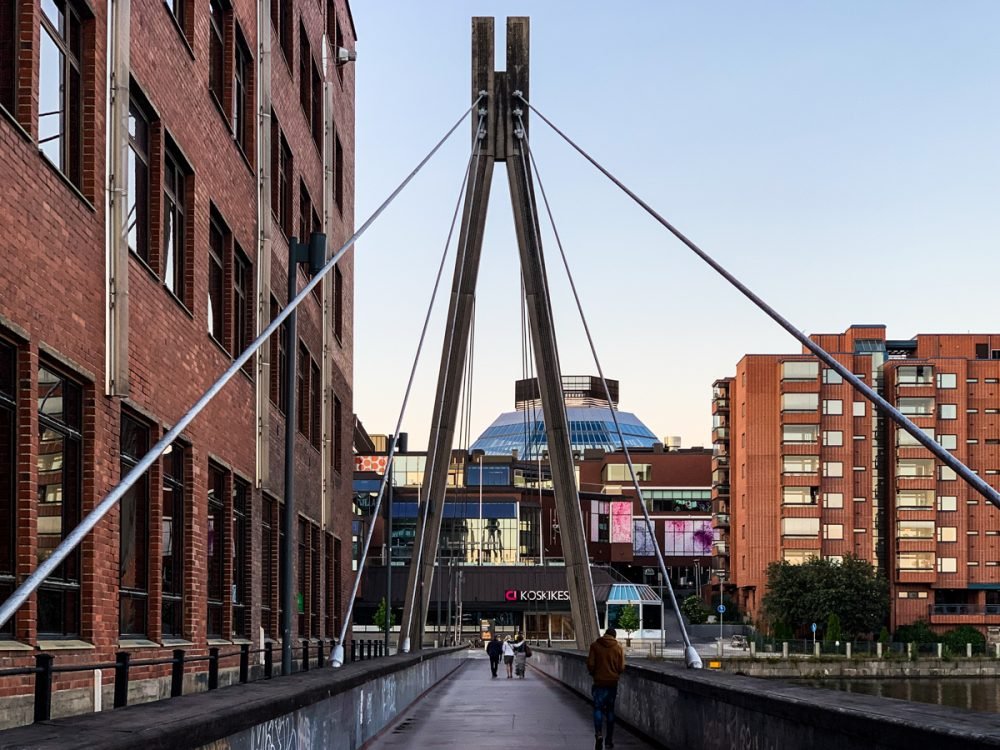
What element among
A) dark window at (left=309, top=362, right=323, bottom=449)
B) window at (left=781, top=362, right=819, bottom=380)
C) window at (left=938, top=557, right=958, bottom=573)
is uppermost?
window at (left=781, top=362, right=819, bottom=380)

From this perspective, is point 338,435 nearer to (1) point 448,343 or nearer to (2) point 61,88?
(1) point 448,343

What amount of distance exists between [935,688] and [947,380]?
94.6 ft

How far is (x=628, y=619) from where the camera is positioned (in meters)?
134

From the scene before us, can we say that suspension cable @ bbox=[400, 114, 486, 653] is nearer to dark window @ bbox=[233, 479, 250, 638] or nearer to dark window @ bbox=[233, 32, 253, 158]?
dark window @ bbox=[233, 32, 253, 158]

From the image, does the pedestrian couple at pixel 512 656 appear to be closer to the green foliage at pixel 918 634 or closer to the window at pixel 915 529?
the green foliage at pixel 918 634

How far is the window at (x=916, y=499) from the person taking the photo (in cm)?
12794

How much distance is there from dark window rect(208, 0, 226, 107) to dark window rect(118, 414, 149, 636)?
8.32 meters

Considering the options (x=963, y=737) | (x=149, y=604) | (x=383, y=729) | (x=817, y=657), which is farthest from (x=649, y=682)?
(x=817, y=657)

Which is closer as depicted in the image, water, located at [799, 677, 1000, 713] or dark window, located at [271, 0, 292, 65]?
dark window, located at [271, 0, 292, 65]

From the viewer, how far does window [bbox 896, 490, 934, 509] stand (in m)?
128

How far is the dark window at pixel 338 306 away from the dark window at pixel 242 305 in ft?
52.6

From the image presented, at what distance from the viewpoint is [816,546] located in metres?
131

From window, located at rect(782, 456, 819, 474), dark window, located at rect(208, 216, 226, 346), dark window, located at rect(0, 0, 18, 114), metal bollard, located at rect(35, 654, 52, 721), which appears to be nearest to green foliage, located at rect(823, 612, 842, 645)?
window, located at rect(782, 456, 819, 474)

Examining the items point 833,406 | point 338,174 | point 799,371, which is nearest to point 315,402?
point 338,174
